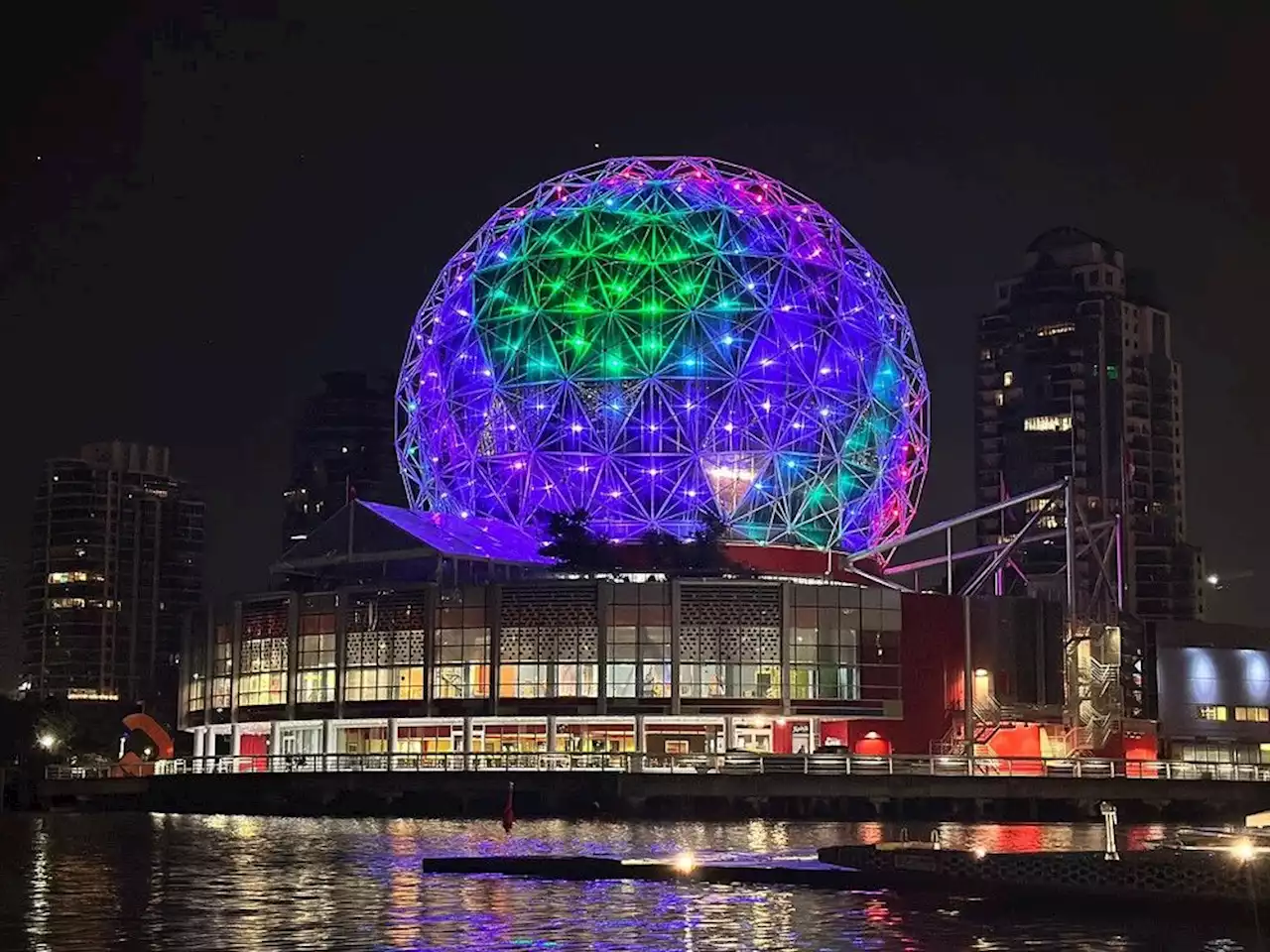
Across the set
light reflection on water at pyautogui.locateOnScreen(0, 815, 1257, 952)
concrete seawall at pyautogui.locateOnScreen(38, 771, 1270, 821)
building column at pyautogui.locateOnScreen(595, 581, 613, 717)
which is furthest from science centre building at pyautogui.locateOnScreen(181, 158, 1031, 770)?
light reflection on water at pyautogui.locateOnScreen(0, 815, 1257, 952)

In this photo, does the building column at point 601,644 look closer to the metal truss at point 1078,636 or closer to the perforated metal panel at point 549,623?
the perforated metal panel at point 549,623

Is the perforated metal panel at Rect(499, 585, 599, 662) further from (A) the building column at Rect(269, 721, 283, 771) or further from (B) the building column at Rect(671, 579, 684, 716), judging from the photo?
(A) the building column at Rect(269, 721, 283, 771)

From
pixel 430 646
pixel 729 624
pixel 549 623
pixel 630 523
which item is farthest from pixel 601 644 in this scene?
pixel 630 523

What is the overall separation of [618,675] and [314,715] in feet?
54.7

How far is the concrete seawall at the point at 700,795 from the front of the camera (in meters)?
73.7

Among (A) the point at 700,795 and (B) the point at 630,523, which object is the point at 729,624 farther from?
(A) the point at 700,795

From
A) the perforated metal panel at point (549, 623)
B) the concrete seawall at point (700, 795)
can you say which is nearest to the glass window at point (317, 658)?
the perforated metal panel at point (549, 623)

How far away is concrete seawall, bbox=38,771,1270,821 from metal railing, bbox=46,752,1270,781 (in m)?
0.95

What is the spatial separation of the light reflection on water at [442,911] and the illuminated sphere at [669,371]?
54226mm

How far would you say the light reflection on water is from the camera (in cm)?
2711

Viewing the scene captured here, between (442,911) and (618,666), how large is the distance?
64456 mm

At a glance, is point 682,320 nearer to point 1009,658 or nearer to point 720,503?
point 720,503

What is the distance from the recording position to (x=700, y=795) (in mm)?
73625

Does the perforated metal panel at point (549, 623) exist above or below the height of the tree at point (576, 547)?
below
